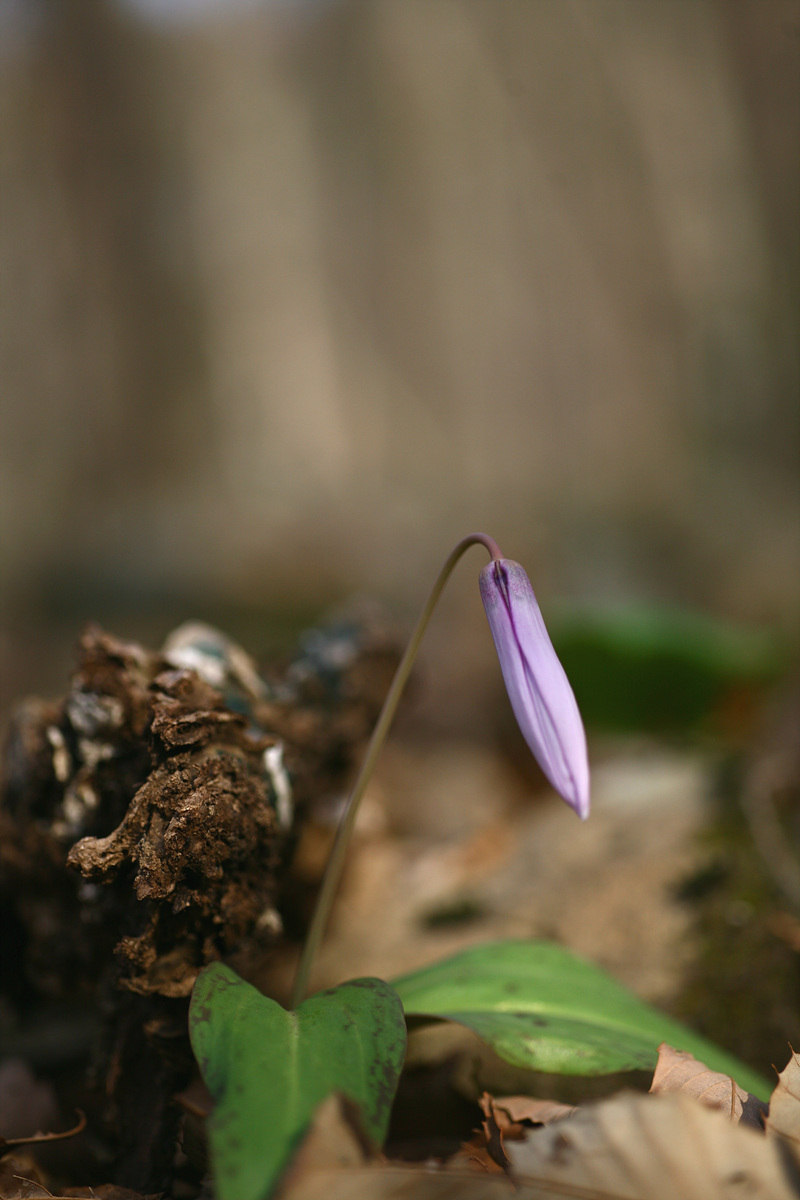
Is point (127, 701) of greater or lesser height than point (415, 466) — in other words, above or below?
below

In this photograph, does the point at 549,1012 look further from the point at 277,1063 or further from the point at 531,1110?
the point at 277,1063

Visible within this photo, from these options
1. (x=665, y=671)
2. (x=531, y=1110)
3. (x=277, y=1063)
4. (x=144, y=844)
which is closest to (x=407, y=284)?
(x=665, y=671)

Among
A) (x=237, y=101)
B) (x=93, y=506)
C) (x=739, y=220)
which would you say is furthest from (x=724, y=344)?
(x=93, y=506)

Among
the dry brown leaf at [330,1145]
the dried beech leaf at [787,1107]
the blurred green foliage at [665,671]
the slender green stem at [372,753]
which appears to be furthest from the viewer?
the blurred green foliage at [665,671]

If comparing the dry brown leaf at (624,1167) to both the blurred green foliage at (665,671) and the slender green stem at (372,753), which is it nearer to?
the slender green stem at (372,753)

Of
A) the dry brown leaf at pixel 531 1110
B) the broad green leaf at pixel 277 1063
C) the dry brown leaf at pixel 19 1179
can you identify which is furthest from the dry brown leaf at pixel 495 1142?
the dry brown leaf at pixel 19 1179

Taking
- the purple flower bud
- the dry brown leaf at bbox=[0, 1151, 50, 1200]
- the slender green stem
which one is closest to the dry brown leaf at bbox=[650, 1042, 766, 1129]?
the purple flower bud

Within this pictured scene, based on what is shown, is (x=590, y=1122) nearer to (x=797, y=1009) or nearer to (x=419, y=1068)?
(x=419, y=1068)
